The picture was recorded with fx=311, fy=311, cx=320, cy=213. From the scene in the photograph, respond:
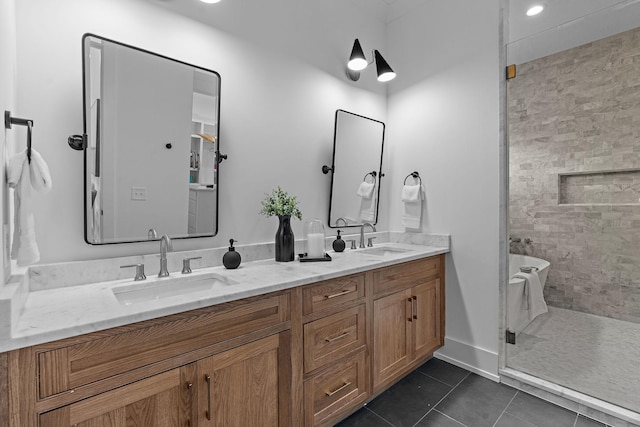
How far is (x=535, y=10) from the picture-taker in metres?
2.04

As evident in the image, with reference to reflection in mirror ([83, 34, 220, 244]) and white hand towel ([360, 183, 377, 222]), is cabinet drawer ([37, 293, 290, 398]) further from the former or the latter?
white hand towel ([360, 183, 377, 222])

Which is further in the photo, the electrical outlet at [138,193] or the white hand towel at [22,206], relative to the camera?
the electrical outlet at [138,193]

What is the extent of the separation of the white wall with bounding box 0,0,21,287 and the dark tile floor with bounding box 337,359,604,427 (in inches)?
66.2

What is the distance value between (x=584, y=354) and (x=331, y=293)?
1.71m

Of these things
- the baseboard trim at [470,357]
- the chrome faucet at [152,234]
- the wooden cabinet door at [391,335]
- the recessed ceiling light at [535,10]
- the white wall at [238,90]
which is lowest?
the baseboard trim at [470,357]

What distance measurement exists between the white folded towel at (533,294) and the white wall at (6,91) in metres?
2.64

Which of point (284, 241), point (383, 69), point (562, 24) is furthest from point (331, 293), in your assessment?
point (562, 24)

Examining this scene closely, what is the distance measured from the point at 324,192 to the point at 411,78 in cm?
128

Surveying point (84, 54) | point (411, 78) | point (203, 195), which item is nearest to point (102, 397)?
point (203, 195)

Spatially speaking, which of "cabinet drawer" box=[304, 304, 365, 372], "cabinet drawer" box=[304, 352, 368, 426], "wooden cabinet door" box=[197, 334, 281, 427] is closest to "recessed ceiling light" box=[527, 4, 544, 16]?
"cabinet drawer" box=[304, 304, 365, 372]

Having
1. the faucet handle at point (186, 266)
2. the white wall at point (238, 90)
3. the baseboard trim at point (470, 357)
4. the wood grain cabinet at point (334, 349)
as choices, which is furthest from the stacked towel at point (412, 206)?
the faucet handle at point (186, 266)

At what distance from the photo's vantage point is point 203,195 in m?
1.71

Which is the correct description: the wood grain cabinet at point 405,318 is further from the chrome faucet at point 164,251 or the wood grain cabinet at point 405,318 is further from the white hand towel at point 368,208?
the chrome faucet at point 164,251

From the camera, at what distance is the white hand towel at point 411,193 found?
2.54 m
